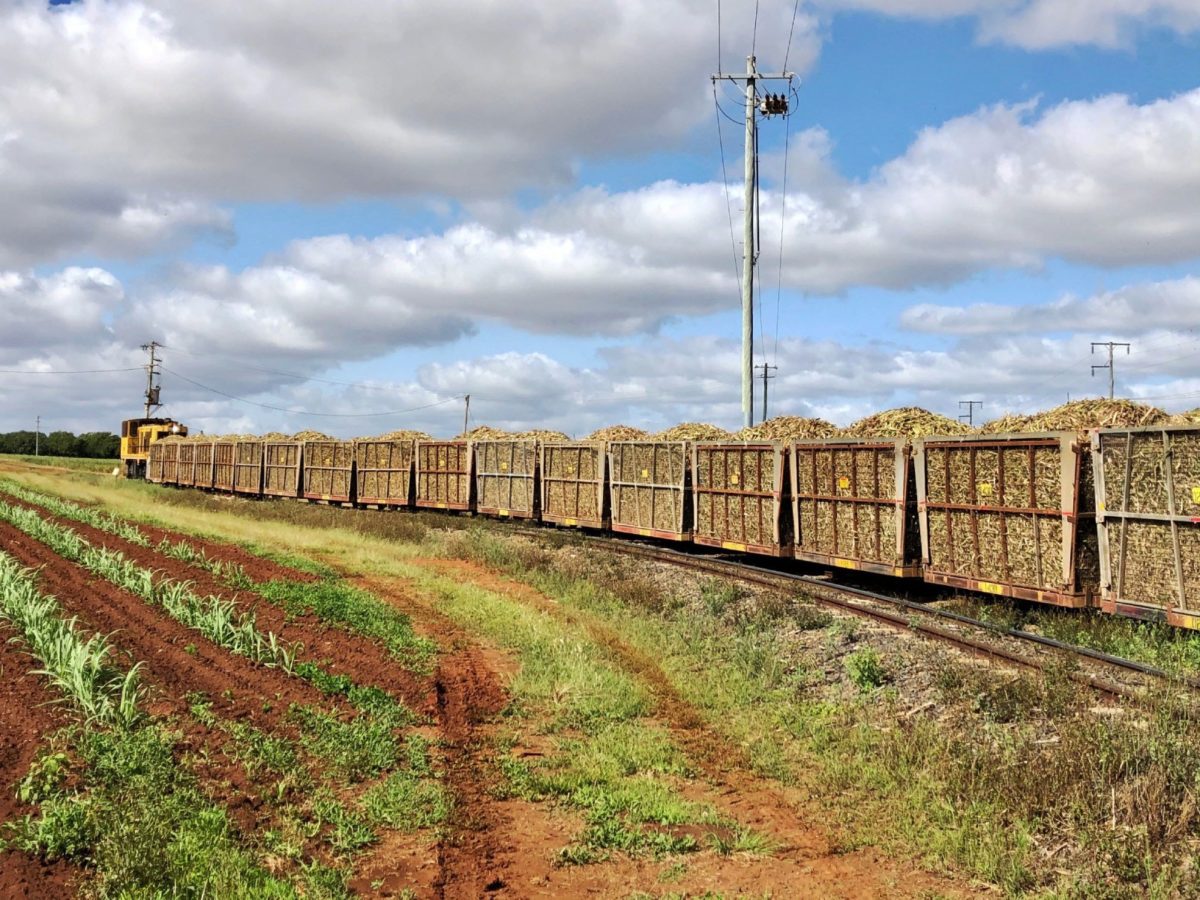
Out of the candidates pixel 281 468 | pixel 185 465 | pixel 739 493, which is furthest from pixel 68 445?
pixel 739 493

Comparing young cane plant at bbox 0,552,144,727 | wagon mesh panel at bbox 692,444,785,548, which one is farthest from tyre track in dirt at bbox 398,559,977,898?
wagon mesh panel at bbox 692,444,785,548

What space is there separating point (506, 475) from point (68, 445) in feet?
384

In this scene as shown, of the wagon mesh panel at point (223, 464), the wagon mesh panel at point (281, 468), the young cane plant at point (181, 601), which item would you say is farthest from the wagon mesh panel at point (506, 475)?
the wagon mesh panel at point (223, 464)

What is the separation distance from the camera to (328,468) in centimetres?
3588

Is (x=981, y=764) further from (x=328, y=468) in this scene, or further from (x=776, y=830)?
(x=328, y=468)

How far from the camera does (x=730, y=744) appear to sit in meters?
8.40

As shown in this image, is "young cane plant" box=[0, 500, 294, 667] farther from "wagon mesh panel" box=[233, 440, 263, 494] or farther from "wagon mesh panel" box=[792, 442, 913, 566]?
"wagon mesh panel" box=[233, 440, 263, 494]

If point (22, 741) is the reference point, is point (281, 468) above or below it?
above

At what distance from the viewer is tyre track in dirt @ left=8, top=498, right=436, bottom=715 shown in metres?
9.41

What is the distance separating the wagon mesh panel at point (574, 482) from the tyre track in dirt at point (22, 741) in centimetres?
1534

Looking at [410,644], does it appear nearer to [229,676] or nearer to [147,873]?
[229,676]

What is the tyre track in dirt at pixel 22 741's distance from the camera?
5227 mm

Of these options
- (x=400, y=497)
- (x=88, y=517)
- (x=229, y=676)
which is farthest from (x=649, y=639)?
(x=400, y=497)

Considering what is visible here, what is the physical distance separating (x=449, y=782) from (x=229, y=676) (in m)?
2.79
